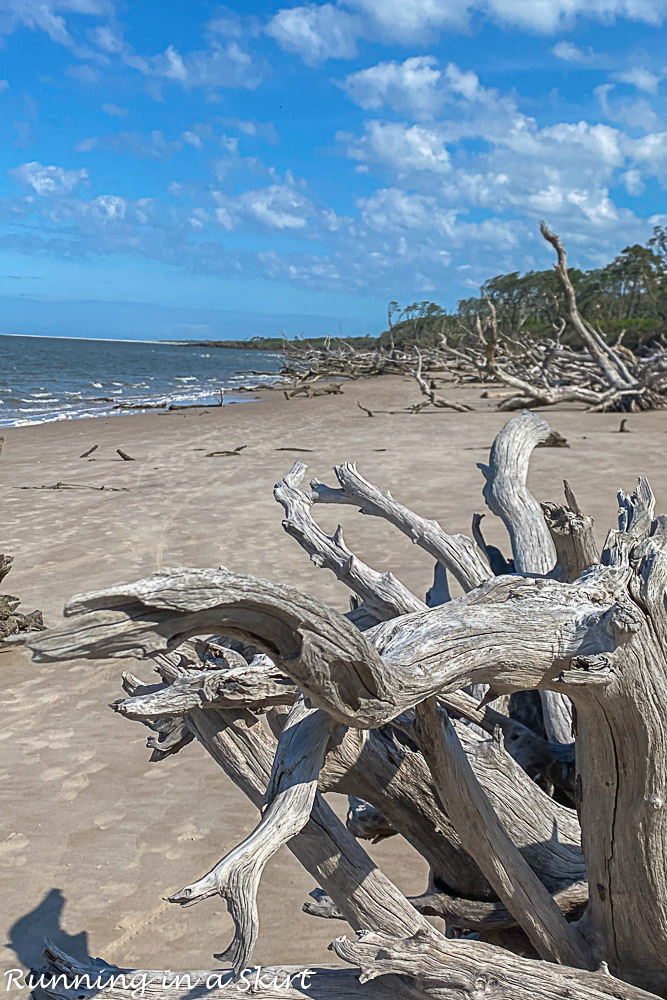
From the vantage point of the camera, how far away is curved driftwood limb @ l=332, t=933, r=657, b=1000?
146cm

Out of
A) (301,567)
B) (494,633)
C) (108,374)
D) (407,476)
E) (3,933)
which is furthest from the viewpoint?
(108,374)

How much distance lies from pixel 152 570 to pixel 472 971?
597 centimetres

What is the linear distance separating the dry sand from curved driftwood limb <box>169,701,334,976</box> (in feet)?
4.71

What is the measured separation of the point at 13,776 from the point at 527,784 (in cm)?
270

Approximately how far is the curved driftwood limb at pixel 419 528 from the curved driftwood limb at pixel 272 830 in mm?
1417

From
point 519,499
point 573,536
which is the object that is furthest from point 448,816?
point 519,499

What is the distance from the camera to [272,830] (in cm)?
137

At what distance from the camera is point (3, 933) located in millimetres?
2727

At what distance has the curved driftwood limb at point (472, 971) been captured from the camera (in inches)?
57.7

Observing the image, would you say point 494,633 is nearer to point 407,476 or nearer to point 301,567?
point 301,567

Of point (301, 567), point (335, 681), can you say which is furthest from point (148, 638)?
point (301, 567)

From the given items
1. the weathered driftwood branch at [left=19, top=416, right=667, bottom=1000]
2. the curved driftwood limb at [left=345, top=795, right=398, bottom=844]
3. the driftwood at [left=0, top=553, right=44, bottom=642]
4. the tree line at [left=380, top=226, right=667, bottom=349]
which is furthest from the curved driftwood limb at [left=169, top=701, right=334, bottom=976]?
the tree line at [left=380, top=226, right=667, bottom=349]

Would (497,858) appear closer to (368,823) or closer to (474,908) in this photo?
(474,908)

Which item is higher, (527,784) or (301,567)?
(527,784)
